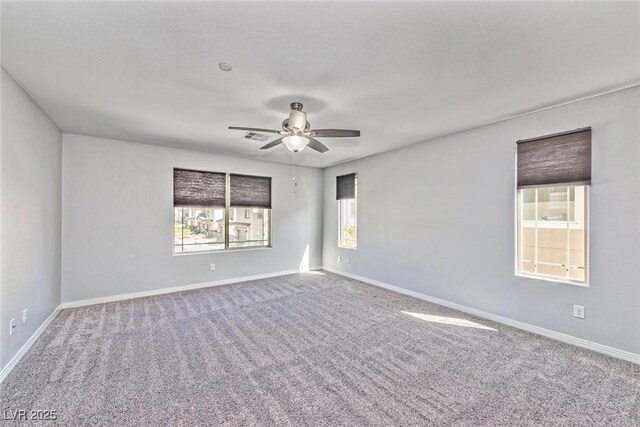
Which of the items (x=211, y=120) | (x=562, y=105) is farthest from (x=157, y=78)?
(x=562, y=105)

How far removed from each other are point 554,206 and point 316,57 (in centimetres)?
311

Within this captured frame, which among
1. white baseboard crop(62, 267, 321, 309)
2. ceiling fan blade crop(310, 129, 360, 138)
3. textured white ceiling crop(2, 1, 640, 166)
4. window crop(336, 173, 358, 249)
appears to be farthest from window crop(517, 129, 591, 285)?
white baseboard crop(62, 267, 321, 309)

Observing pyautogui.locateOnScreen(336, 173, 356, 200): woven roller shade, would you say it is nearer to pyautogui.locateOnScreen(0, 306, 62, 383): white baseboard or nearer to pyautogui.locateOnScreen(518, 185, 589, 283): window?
pyautogui.locateOnScreen(518, 185, 589, 283): window

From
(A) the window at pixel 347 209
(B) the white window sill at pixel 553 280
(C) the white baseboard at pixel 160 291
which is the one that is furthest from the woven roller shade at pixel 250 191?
(B) the white window sill at pixel 553 280

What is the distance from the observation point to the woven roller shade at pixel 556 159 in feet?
9.23

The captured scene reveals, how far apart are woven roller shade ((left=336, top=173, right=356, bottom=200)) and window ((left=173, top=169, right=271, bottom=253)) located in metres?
1.55

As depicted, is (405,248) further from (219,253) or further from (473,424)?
(219,253)

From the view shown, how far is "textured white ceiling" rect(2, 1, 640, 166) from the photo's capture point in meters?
1.63

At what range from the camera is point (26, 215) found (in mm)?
2746

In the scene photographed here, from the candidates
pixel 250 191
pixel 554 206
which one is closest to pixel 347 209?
pixel 250 191

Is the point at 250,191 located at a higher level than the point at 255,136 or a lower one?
lower

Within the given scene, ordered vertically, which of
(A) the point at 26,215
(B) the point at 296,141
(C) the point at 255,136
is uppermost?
(C) the point at 255,136

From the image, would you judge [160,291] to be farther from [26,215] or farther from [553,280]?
[553,280]

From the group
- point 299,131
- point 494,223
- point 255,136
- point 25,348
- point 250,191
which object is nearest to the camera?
point 25,348
